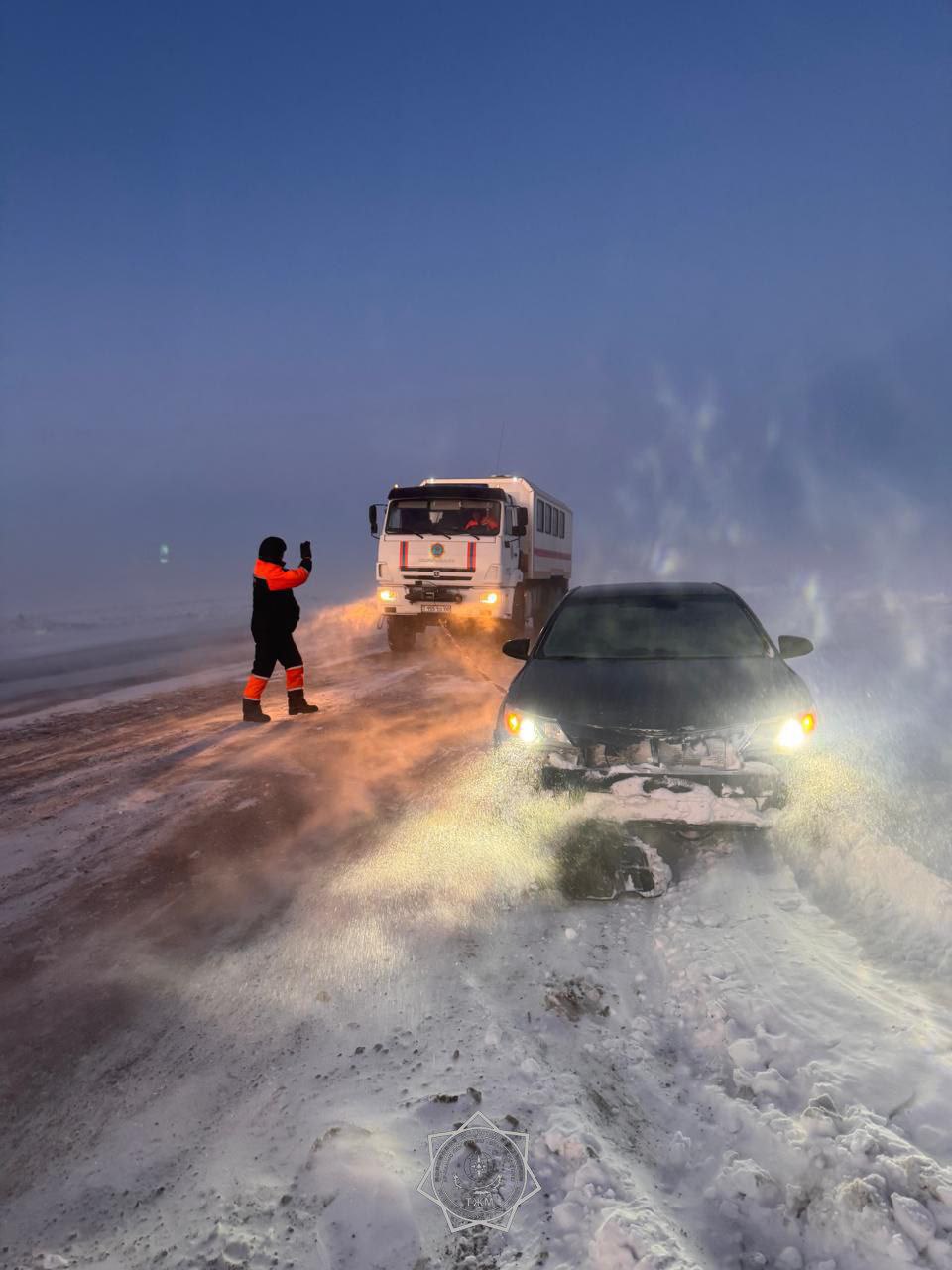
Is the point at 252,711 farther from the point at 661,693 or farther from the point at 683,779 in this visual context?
the point at 683,779

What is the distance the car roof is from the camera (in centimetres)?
550

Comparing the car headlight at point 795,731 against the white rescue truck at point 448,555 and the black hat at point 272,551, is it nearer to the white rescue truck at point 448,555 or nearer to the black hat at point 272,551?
the black hat at point 272,551

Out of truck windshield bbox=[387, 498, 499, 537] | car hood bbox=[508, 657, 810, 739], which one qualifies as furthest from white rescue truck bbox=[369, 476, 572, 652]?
car hood bbox=[508, 657, 810, 739]

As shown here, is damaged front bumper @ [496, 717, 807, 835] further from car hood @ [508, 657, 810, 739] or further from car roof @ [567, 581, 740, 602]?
car roof @ [567, 581, 740, 602]

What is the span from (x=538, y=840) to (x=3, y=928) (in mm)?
2786

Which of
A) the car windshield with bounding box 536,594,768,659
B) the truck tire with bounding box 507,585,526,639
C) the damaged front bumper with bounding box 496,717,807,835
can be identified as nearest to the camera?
the damaged front bumper with bounding box 496,717,807,835

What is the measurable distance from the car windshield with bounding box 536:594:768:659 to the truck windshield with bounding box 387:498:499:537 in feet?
22.3

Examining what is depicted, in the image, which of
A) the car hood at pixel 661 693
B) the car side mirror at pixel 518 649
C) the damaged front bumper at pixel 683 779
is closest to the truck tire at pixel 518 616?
the car side mirror at pixel 518 649

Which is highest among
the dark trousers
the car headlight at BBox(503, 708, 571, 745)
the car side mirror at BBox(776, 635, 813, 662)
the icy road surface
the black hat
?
the black hat

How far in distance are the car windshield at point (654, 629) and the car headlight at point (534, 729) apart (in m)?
0.94

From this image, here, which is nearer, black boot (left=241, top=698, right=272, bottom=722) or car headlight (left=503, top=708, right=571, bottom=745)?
car headlight (left=503, top=708, right=571, bottom=745)

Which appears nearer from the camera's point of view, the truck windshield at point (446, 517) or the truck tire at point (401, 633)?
the truck windshield at point (446, 517)

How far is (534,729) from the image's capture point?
3961mm

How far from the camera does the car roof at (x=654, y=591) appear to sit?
5500 millimetres
